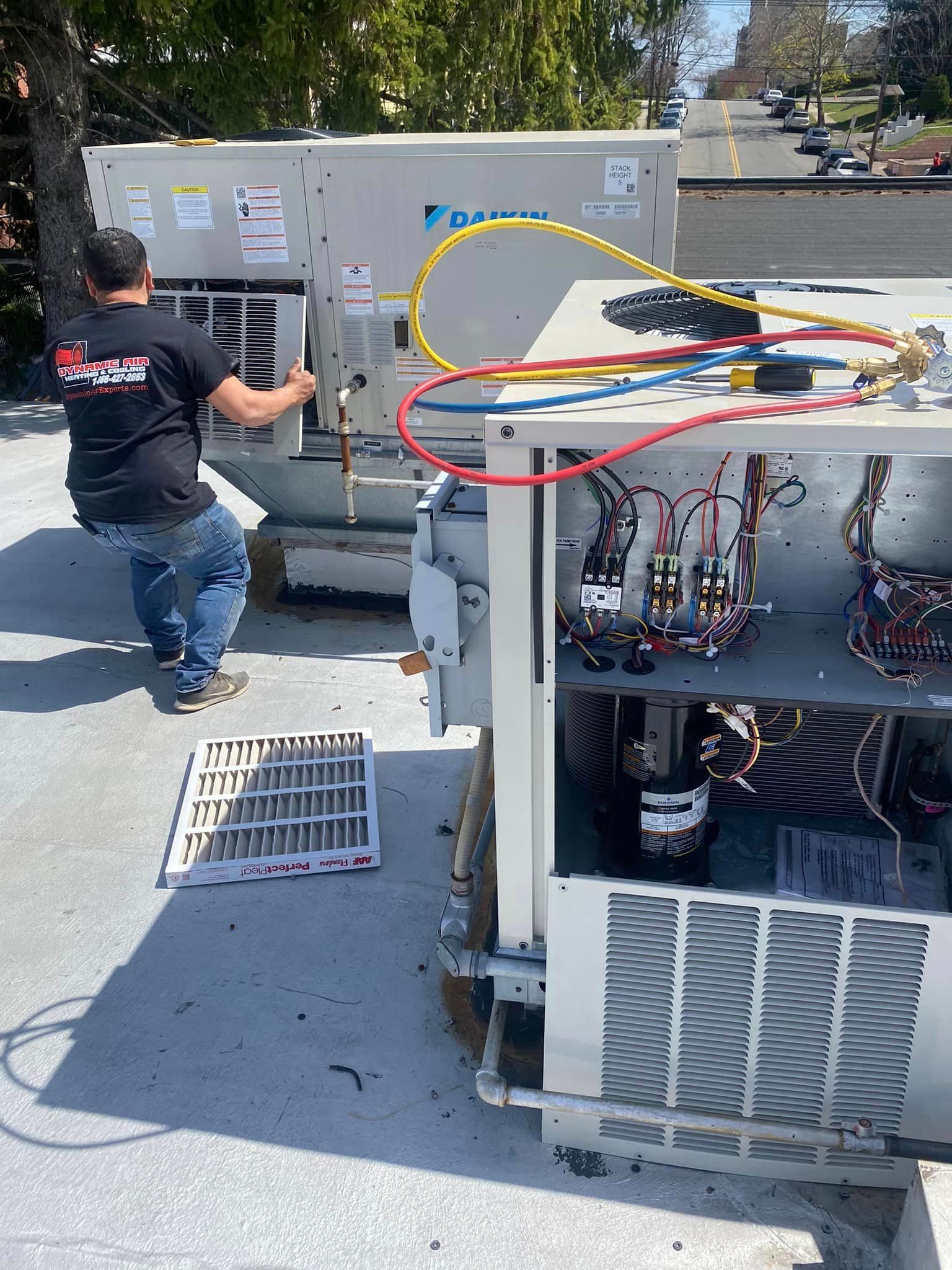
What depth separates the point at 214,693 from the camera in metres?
3.25

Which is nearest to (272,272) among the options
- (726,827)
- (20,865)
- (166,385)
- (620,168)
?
(166,385)

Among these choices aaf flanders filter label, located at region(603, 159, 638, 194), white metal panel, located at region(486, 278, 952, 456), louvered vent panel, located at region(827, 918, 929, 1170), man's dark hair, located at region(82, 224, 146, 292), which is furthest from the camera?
aaf flanders filter label, located at region(603, 159, 638, 194)

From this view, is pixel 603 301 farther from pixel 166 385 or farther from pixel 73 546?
pixel 73 546

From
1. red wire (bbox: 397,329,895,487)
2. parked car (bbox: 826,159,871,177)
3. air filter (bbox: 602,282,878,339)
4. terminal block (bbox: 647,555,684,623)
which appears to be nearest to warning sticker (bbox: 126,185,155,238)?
air filter (bbox: 602,282,878,339)

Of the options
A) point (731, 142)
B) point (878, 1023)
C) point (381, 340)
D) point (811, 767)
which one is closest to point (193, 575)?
point (381, 340)

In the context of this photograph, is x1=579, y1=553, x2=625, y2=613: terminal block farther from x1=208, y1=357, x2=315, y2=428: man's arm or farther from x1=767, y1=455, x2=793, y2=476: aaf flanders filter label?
x1=208, y1=357, x2=315, y2=428: man's arm

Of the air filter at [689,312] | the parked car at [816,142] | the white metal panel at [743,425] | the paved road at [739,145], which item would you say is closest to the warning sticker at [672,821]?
the white metal panel at [743,425]

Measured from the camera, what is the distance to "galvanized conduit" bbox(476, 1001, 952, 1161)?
5.21 ft

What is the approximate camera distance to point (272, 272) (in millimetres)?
3332

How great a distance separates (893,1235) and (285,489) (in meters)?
3.14

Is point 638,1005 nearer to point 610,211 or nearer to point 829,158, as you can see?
point 610,211

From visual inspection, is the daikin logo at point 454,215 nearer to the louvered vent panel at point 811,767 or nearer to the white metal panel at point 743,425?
the white metal panel at point 743,425

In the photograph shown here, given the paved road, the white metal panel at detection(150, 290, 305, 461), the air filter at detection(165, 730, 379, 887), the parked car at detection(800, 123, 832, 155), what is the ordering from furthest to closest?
the parked car at detection(800, 123, 832, 155) → the paved road → the white metal panel at detection(150, 290, 305, 461) → the air filter at detection(165, 730, 379, 887)

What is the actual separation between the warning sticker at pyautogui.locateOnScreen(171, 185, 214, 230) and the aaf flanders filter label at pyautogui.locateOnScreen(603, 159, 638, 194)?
142 centimetres
